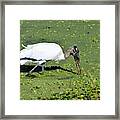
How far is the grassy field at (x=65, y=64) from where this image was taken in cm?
123

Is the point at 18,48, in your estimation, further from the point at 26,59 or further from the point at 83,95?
the point at 83,95

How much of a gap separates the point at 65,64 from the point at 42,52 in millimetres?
118

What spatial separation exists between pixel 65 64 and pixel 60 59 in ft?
0.11

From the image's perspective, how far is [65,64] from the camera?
4.06 feet

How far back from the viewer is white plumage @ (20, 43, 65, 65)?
48.8 inches

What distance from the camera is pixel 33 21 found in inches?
48.8

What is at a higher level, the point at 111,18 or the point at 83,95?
the point at 111,18

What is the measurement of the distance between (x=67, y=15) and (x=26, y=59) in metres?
0.27

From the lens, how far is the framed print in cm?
124

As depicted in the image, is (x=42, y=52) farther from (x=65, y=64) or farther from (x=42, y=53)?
(x=65, y=64)

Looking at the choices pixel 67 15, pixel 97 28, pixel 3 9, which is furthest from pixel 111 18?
pixel 3 9

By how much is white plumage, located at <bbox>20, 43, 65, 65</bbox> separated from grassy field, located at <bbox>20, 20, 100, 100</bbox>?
2 centimetres

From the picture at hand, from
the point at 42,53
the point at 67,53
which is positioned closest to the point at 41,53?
the point at 42,53

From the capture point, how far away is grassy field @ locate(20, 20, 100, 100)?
123cm
